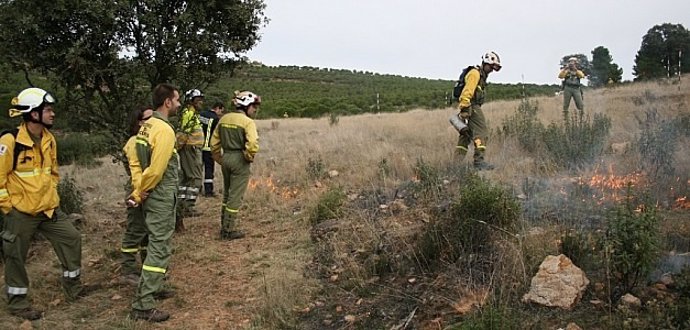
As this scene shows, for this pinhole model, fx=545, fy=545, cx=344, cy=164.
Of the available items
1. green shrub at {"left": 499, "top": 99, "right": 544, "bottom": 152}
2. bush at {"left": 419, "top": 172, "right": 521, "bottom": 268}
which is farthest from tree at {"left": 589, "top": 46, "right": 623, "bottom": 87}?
bush at {"left": 419, "top": 172, "right": 521, "bottom": 268}

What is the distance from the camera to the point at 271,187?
30.8 feet

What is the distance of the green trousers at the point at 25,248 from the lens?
4840mm

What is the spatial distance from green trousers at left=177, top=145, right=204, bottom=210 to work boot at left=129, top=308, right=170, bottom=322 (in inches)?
135

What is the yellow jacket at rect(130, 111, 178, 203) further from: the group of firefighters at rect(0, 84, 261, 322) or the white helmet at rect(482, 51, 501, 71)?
Answer: the white helmet at rect(482, 51, 501, 71)

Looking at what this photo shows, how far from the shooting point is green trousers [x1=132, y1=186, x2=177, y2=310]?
15.6 ft

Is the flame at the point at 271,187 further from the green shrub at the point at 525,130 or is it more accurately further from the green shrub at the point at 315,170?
the green shrub at the point at 525,130

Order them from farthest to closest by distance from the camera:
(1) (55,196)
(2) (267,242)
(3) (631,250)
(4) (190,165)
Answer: (4) (190,165) → (2) (267,242) → (1) (55,196) → (3) (631,250)

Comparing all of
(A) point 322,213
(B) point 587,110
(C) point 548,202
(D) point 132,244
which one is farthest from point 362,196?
(B) point 587,110

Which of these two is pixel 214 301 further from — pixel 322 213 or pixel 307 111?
pixel 307 111

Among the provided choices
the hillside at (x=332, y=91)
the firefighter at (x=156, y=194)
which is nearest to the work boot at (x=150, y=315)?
the firefighter at (x=156, y=194)

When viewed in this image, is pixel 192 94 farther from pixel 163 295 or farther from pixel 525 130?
pixel 525 130

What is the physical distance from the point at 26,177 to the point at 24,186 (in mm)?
83

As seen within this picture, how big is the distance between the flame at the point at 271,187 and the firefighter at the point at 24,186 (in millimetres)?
4169

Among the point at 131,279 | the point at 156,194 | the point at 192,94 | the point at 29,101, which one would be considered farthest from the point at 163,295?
the point at 192,94
